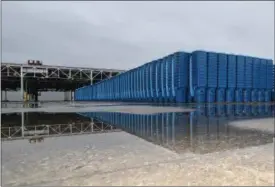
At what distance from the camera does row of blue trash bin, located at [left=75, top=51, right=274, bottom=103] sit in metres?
16.4

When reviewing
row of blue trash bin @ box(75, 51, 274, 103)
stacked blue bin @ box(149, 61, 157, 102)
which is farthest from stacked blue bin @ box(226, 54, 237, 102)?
stacked blue bin @ box(149, 61, 157, 102)

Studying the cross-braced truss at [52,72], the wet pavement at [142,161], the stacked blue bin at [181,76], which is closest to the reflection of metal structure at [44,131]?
the wet pavement at [142,161]

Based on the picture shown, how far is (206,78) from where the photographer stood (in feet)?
53.7

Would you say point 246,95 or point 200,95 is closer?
point 200,95

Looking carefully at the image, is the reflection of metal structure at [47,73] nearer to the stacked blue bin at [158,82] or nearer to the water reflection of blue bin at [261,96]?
the stacked blue bin at [158,82]

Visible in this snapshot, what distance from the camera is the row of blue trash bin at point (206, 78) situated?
16.4 metres

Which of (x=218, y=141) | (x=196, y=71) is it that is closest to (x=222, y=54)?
(x=196, y=71)

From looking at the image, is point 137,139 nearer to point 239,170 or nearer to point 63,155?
point 63,155

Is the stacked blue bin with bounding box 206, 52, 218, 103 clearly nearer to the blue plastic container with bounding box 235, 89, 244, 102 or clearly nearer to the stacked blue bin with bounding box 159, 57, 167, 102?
the blue plastic container with bounding box 235, 89, 244, 102

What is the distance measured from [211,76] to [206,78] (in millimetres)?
591

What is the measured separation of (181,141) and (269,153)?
4.28 feet

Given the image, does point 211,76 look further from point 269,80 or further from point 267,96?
point 269,80

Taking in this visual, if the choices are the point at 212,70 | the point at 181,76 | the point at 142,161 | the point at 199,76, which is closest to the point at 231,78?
the point at 212,70

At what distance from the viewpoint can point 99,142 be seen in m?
4.04
